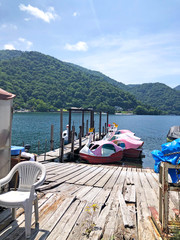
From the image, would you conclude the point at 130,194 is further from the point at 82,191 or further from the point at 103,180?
the point at 103,180

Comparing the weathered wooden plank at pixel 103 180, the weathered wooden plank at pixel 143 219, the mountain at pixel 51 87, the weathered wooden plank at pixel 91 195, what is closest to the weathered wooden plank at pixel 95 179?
the weathered wooden plank at pixel 103 180

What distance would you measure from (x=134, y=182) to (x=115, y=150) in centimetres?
776

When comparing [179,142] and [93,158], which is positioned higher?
[179,142]

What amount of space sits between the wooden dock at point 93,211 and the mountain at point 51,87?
103 meters

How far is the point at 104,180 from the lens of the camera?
6414mm

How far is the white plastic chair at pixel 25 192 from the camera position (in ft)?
9.49

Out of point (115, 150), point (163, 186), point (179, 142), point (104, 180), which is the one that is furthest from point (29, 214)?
point (115, 150)

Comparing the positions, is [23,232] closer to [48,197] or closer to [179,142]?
[48,197]

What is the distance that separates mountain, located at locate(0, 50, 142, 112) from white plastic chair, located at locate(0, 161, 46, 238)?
10411 centimetres

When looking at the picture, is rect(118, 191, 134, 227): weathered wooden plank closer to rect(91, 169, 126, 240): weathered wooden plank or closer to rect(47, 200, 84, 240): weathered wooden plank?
rect(91, 169, 126, 240): weathered wooden plank

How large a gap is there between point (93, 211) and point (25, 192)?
145 cm

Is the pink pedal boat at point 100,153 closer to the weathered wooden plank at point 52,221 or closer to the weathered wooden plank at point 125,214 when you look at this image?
the weathered wooden plank at point 125,214

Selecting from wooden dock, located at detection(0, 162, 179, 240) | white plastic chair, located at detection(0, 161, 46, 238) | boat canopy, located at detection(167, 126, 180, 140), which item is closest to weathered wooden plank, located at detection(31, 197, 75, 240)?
wooden dock, located at detection(0, 162, 179, 240)

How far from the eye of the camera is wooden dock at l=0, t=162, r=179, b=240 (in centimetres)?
311
